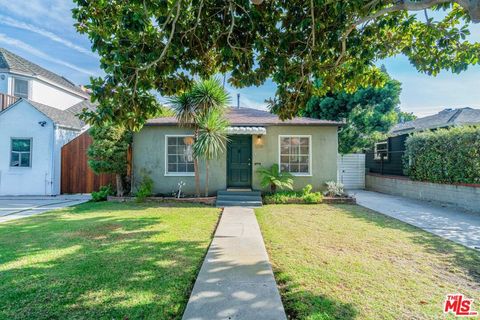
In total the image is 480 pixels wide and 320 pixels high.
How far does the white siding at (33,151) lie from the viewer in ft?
43.3

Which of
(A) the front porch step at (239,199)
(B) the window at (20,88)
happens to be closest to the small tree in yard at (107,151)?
(A) the front porch step at (239,199)

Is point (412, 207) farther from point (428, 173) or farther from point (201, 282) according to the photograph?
point (201, 282)

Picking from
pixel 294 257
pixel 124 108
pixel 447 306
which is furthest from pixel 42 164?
pixel 447 306

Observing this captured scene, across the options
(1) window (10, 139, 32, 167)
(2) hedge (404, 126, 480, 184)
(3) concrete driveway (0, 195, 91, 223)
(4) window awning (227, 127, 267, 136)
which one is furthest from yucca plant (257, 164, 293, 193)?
(1) window (10, 139, 32, 167)

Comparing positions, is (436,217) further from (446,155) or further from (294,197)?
(294,197)

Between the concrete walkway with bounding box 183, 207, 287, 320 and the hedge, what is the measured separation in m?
9.22

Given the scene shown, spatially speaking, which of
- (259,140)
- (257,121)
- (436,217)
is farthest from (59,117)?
A: (436,217)

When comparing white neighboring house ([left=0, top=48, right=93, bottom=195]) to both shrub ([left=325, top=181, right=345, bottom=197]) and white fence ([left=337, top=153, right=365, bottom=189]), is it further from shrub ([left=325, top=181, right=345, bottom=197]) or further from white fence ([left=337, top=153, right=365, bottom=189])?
white fence ([left=337, top=153, right=365, bottom=189])

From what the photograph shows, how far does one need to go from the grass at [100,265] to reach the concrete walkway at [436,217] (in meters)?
6.33

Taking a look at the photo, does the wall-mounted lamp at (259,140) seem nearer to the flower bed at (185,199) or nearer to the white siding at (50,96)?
the flower bed at (185,199)

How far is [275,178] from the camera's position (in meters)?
11.5

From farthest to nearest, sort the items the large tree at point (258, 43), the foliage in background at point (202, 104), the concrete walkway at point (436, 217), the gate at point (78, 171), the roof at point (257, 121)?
the gate at point (78, 171), the roof at point (257, 121), the foliage in background at point (202, 104), the concrete walkway at point (436, 217), the large tree at point (258, 43)

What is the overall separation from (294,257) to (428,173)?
10097 millimetres

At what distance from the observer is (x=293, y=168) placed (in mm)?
12594
